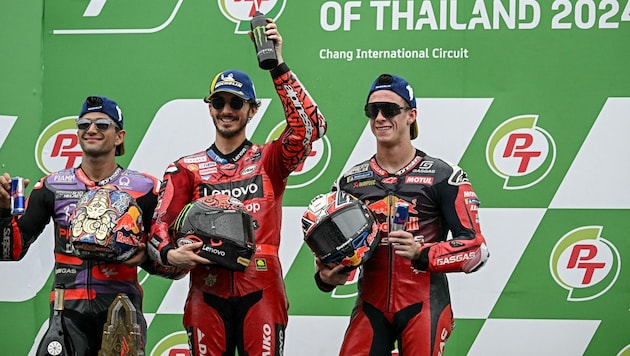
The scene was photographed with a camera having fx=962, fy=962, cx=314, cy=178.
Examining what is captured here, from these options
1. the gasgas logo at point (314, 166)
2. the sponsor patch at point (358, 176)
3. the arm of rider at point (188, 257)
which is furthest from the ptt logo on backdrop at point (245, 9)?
the arm of rider at point (188, 257)

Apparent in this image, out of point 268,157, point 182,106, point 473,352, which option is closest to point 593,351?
point 473,352

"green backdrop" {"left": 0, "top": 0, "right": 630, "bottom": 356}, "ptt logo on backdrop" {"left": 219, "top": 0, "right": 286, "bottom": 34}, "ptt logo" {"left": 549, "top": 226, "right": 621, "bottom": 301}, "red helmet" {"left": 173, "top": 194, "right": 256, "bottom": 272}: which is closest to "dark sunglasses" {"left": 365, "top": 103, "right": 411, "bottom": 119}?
"red helmet" {"left": 173, "top": 194, "right": 256, "bottom": 272}

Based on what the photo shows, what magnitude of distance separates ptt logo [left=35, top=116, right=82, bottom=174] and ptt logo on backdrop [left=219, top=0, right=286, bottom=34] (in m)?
1.09

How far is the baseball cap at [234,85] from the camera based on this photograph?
13.8ft

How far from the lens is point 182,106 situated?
554 centimetres

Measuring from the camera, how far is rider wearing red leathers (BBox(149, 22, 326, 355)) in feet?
13.2

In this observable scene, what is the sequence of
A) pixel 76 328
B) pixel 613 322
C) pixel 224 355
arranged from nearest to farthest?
pixel 224 355
pixel 76 328
pixel 613 322

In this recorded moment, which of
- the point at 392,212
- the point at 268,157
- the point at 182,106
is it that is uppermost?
the point at 182,106

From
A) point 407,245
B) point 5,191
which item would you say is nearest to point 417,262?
point 407,245

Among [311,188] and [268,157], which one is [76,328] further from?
[311,188]

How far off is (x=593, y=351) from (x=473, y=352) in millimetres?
650

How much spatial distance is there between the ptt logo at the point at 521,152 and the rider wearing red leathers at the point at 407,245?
126cm

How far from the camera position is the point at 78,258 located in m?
4.38

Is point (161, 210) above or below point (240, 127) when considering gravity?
below
